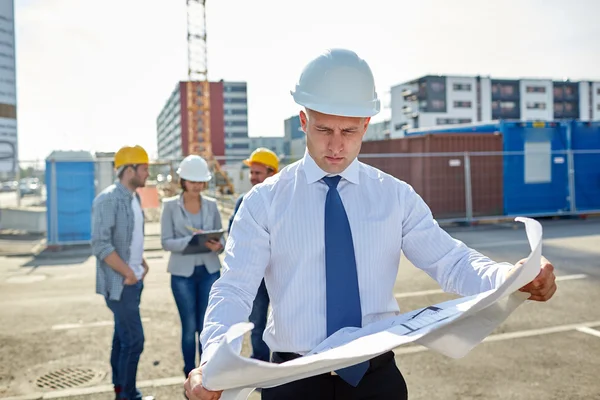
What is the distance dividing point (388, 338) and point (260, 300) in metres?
3.43

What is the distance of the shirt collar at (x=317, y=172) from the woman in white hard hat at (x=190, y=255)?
288cm

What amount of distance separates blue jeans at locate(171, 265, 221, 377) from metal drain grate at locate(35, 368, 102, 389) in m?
0.94

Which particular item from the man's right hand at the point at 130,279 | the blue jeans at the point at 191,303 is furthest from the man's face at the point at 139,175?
the blue jeans at the point at 191,303

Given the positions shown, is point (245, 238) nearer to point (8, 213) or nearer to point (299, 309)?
point (299, 309)

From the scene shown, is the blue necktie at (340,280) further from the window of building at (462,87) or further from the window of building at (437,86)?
the window of building at (462,87)

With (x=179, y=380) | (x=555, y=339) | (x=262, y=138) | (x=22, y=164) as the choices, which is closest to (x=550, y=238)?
(x=555, y=339)

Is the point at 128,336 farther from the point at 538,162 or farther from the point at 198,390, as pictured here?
the point at 538,162

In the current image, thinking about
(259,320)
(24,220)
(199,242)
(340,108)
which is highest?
(340,108)

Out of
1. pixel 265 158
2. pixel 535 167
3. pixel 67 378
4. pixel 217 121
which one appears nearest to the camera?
pixel 67 378

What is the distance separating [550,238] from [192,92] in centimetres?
8334

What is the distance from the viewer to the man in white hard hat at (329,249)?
1978 millimetres

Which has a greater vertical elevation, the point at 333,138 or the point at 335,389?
the point at 333,138

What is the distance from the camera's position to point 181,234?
16.7 ft

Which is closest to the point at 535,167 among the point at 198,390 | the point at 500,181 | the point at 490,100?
the point at 500,181
